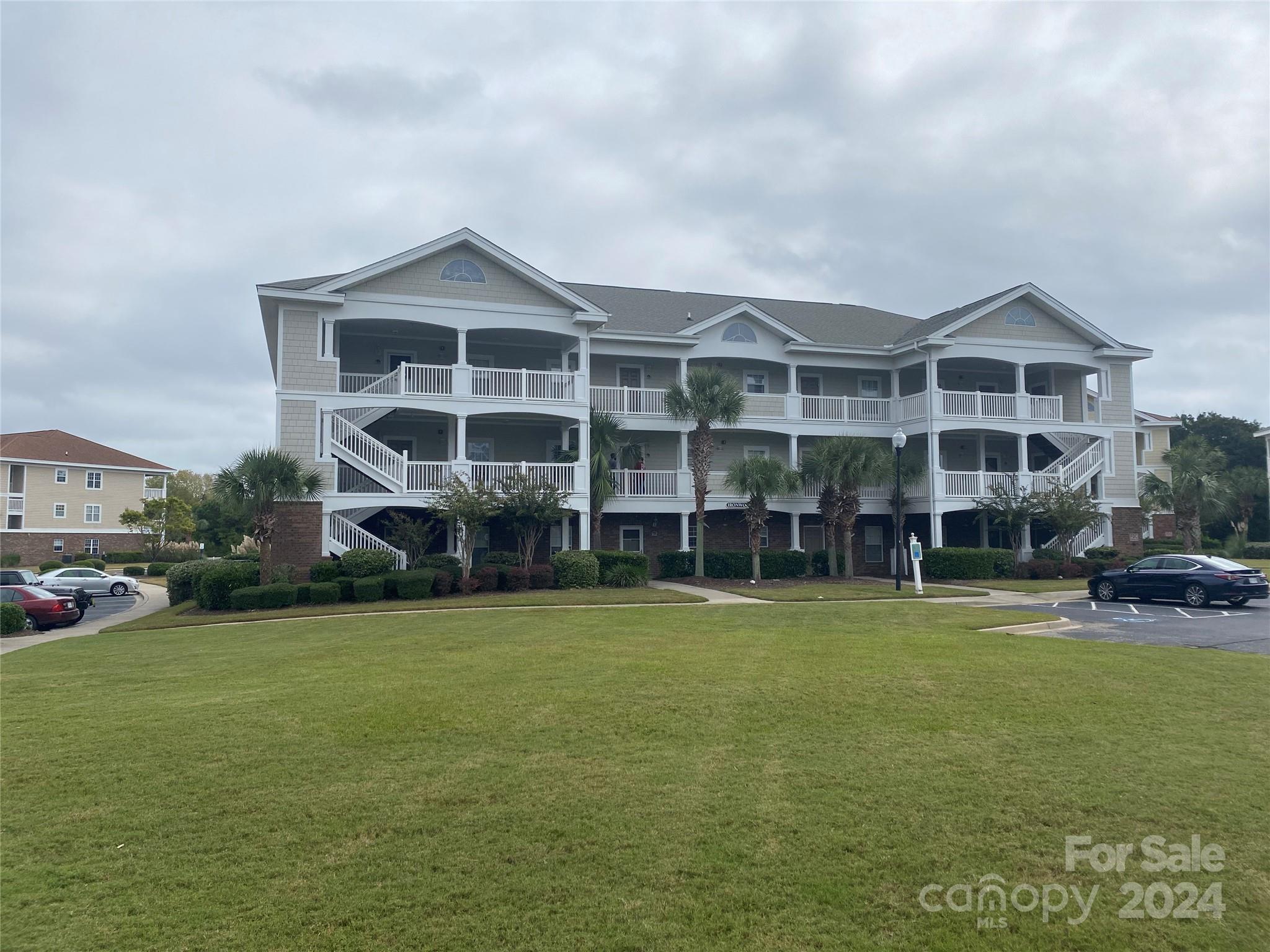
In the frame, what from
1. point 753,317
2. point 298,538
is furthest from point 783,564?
point 298,538

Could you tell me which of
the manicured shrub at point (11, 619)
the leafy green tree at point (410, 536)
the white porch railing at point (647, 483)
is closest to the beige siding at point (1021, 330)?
the white porch railing at point (647, 483)

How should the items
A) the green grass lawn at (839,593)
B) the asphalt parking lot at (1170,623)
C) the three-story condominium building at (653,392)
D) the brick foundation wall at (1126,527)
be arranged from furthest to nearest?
the brick foundation wall at (1126,527)
the three-story condominium building at (653,392)
the green grass lawn at (839,593)
the asphalt parking lot at (1170,623)

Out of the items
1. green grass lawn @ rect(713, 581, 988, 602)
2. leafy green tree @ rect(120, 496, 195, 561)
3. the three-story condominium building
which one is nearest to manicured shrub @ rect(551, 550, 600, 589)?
the three-story condominium building

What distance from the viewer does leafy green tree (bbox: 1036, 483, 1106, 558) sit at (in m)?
28.8

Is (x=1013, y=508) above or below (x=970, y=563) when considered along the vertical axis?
above

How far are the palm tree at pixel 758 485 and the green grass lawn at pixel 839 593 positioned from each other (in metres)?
2.48

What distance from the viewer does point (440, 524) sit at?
27.6m

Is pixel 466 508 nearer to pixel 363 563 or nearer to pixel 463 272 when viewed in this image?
pixel 363 563

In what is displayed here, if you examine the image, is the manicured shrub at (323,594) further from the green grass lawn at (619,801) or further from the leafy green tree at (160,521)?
the leafy green tree at (160,521)

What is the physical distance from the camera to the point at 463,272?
90.0ft

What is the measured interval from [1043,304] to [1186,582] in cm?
1586

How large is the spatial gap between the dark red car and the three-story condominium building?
6.56 m

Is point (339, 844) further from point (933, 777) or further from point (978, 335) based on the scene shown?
point (978, 335)

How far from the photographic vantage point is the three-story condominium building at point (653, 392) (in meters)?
25.9
